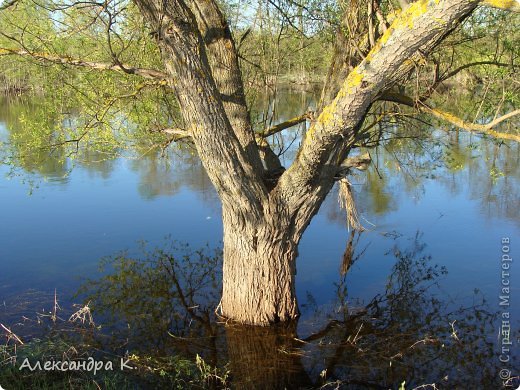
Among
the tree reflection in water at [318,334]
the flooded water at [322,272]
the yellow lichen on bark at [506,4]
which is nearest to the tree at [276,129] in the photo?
the yellow lichen on bark at [506,4]

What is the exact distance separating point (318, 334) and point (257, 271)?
44.6 inches

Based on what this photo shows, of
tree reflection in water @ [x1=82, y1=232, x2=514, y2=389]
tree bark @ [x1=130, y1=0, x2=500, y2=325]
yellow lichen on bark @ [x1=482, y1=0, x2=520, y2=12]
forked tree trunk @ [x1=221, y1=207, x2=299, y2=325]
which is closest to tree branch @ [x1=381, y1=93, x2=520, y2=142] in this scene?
tree bark @ [x1=130, y1=0, x2=500, y2=325]

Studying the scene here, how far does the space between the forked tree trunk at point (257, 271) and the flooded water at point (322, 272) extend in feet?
0.81

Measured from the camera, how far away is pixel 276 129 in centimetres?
696

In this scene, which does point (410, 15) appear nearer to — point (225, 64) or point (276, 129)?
point (225, 64)

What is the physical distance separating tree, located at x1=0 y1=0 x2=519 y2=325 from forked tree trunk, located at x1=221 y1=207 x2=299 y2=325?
0.01 m

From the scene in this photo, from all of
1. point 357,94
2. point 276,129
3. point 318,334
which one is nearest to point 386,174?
point 276,129

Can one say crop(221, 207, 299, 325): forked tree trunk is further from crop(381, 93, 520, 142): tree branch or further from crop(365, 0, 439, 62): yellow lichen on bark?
crop(365, 0, 439, 62): yellow lichen on bark

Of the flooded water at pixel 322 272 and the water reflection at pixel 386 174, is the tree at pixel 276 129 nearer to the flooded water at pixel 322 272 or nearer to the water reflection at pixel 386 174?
the flooded water at pixel 322 272

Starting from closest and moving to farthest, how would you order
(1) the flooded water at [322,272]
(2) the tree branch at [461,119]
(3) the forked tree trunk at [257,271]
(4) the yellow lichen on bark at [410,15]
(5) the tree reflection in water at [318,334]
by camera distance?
(4) the yellow lichen on bark at [410,15] < (2) the tree branch at [461,119] < (5) the tree reflection in water at [318,334] < (1) the flooded water at [322,272] < (3) the forked tree trunk at [257,271]

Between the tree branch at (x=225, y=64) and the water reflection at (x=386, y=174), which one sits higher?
the tree branch at (x=225, y=64)

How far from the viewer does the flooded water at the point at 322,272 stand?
18.8ft

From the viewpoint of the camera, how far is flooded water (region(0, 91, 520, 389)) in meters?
5.74

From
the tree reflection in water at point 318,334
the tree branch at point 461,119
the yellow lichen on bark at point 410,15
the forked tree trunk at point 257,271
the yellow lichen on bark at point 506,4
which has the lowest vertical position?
the tree reflection in water at point 318,334
